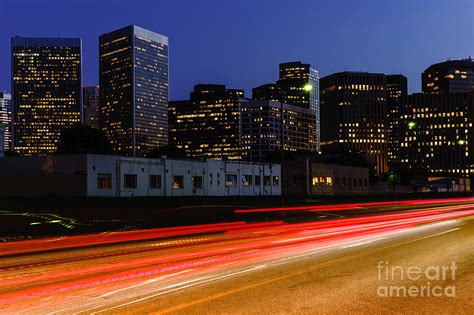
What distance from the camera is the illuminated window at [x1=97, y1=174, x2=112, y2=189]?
5404cm

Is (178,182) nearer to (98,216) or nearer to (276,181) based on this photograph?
(276,181)

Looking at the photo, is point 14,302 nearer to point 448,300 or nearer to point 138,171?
point 448,300

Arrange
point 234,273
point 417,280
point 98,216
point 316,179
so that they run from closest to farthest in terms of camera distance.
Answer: point 417,280 → point 234,273 → point 98,216 → point 316,179

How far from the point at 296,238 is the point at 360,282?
9.01m

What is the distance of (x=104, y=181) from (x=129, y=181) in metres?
3.62

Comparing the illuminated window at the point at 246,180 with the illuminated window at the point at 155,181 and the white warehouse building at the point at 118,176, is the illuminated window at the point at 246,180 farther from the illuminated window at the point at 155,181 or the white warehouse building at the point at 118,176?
the illuminated window at the point at 155,181

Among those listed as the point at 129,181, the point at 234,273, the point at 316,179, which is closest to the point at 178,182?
the point at 129,181

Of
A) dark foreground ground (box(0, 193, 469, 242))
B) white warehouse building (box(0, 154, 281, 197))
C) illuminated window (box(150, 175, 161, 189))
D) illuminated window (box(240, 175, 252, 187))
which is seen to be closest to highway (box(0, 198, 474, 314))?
dark foreground ground (box(0, 193, 469, 242))

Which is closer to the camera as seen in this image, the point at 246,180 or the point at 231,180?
the point at 231,180

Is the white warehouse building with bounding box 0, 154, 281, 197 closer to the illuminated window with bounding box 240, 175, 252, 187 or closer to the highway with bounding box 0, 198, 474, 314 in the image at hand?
the illuminated window with bounding box 240, 175, 252, 187

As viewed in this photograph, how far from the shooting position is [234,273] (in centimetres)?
1255

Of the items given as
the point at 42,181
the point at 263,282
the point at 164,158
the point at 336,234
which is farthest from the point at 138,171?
the point at 263,282

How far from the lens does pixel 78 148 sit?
10619 cm

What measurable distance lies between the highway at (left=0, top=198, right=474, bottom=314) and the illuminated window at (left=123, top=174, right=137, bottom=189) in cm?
3547
